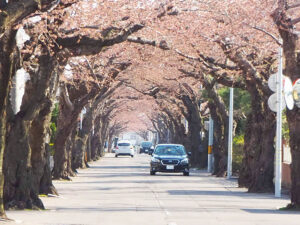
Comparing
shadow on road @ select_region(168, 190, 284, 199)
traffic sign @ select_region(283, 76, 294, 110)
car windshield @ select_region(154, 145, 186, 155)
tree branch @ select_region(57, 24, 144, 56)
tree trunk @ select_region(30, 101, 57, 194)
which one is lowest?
shadow on road @ select_region(168, 190, 284, 199)

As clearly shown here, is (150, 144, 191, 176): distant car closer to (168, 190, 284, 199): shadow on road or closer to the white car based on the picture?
(168, 190, 284, 199): shadow on road

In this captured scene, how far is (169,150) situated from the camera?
1660 inches

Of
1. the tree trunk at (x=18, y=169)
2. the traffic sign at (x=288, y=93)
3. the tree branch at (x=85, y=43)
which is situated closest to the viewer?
the tree branch at (x=85, y=43)

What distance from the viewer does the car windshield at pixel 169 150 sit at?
41.8m

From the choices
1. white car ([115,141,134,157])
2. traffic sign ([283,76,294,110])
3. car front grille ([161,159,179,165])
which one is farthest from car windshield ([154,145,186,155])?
white car ([115,141,134,157])

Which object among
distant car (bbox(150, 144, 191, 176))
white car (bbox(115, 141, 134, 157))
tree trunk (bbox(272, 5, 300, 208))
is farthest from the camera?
white car (bbox(115, 141, 134, 157))

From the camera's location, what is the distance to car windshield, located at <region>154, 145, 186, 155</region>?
41.8 m

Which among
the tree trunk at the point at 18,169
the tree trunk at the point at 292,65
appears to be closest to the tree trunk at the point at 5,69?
the tree trunk at the point at 18,169

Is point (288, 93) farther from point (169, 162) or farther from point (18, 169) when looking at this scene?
point (169, 162)

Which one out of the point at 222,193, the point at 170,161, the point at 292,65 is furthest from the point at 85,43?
the point at 170,161

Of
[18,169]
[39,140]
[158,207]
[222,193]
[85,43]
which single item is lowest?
[158,207]

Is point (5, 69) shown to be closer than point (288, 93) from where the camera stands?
Yes

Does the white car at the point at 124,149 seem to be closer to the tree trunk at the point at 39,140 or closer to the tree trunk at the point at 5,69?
the tree trunk at the point at 39,140

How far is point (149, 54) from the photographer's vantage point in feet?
111
